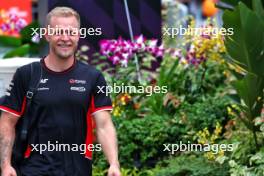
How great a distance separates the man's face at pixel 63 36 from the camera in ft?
14.2

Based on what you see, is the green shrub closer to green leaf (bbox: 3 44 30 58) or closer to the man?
the man

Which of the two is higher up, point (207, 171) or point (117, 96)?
point (117, 96)

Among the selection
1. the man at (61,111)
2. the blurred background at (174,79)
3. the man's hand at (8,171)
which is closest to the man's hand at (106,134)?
the man at (61,111)

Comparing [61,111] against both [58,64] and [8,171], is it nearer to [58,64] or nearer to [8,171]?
[58,64]

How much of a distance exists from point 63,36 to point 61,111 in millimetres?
432

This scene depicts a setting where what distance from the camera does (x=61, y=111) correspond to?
14.0 feet

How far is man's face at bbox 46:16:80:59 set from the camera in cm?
433

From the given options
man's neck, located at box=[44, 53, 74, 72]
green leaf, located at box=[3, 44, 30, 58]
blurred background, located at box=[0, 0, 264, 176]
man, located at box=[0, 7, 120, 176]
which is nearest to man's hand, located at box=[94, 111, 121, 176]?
man, located at box=[0, 7, 120, 176]

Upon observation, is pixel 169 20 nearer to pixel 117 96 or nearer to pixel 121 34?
pixel 121 34

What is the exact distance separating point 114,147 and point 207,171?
1.57m

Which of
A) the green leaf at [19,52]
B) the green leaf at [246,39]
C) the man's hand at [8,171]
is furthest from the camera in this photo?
the green leaf at [19,52]

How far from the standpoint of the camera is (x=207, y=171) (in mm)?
5746

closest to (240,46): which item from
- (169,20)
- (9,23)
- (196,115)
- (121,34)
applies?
(196,115)

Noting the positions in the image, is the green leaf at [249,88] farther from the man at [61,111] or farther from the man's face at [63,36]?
the man's face at [63,36]
